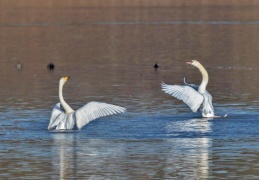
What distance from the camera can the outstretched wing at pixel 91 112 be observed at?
66.2 feet

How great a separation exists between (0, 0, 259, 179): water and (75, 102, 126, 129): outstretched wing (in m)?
0.31

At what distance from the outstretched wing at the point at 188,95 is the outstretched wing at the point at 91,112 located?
8.84ft

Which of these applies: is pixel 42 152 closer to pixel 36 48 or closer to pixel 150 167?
pixel 150 167

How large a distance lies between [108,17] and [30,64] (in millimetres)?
38344

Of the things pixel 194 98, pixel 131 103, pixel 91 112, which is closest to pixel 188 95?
pixel 194 98

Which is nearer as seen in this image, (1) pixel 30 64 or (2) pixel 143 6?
(1) pixel 30 64

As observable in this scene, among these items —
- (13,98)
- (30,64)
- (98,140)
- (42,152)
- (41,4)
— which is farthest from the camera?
(41,4)

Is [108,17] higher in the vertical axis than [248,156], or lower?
higher

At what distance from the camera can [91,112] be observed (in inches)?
799

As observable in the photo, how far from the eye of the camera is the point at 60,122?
2048 cm

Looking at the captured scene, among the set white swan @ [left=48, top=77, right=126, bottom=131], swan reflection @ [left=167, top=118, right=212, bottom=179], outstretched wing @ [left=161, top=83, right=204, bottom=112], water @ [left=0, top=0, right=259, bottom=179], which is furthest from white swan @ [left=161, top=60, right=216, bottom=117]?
white swan @ [left=48, top=77, right=126, bottom=131]

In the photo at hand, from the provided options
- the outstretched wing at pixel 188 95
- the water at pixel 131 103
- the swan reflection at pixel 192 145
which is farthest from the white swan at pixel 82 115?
the outstretched wing at pixel 188 95

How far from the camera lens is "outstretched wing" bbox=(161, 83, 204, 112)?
890 inches

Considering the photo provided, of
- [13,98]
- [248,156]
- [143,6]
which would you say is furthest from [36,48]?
[143,6]
